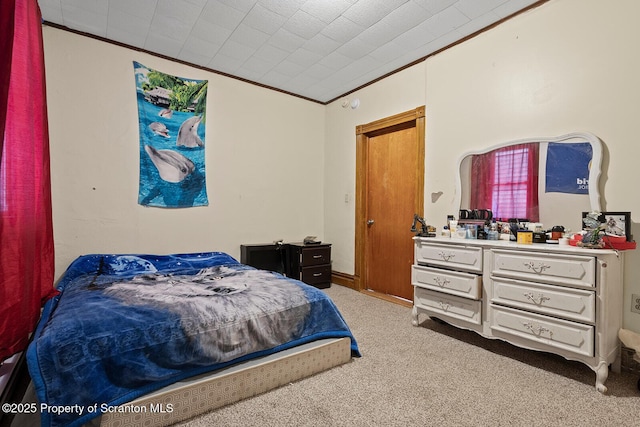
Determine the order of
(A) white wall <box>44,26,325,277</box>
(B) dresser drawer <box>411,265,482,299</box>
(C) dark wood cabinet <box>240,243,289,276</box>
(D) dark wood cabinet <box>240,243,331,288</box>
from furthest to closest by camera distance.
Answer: (D) dark wood cabinet <box>240,243,331,288</box>
(C) dark wood cabinet <box>240,243,289,276</box>
(A) white wall <box>44,26,325,277</box>
(B) dresser drawer <box>411,265,482,299</box>

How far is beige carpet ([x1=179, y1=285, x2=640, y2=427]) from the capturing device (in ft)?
5.04

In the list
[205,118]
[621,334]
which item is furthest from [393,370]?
[205,118]

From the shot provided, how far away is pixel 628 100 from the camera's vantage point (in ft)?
6.73

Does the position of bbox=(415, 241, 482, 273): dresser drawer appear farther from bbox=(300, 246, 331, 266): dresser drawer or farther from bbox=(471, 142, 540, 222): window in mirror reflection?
bbox=(300, 246, 331, 266): dresser drawer

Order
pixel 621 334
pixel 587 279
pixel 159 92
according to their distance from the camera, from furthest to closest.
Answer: pixel 159 92 < pixel 621 334 < pixel 587 279

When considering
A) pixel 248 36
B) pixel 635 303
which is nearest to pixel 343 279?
pixel 635 303

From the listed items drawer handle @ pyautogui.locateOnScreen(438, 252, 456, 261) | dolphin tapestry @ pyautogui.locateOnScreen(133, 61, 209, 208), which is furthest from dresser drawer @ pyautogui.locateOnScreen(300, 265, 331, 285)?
drawer handle @ pyautogui.locateOnScreen(438, 252, 456, 261)

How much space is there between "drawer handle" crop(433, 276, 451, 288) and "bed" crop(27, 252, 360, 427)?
0.93m

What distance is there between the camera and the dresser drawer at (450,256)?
2383 millimetres

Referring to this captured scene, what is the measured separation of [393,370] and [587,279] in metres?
1.30

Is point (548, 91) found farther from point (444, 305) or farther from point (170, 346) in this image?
point (170, 346)

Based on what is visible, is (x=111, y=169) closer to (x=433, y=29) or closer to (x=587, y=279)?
(x=433, y=29)

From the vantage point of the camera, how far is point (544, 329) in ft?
6.46

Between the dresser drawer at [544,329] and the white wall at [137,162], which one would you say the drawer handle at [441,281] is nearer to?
the dresser drawer at [544,329]
